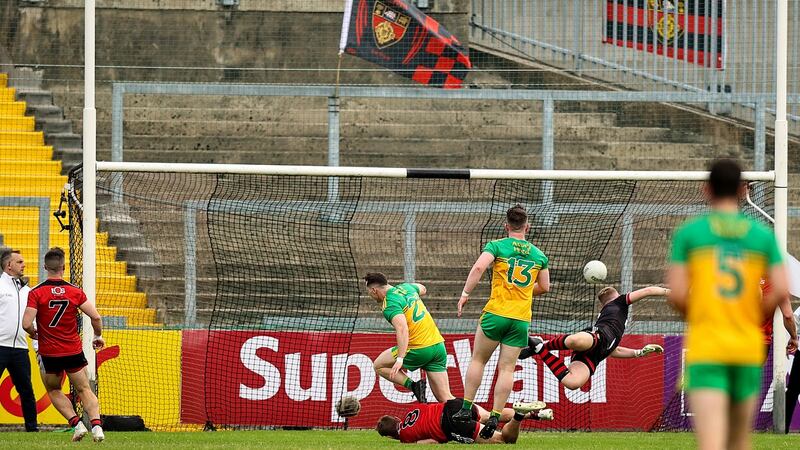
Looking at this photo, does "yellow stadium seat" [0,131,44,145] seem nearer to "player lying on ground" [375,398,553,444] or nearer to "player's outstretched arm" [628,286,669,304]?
"player lying on ground" [375,398,553,444]

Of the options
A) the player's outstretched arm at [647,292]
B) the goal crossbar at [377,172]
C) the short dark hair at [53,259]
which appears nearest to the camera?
the short dark hair at [53,259]

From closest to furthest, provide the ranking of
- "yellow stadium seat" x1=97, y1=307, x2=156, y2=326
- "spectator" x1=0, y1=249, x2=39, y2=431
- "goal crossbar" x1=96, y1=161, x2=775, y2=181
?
"goal crossbar" x1=96, y1=161, x2=775, y2=181 < "spectator" x1=0, y1=249, x2=39, y2=431 < "yellow stadium seat" x1=97, y1=307, x2=156, y2=326

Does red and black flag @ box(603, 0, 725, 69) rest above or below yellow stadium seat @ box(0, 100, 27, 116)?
above

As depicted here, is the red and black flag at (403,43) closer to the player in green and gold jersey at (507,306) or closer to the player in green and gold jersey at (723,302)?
the player in green and gold jersey at (507,306)

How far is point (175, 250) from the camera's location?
18.2m

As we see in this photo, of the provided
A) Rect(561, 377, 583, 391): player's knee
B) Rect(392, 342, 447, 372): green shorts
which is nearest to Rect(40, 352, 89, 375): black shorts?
Rect(392, 342, 447, 372): green shorts

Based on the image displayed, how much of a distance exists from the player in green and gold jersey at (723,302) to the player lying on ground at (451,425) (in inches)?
227

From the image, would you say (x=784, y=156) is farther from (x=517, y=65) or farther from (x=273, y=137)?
(x=273, y=137)

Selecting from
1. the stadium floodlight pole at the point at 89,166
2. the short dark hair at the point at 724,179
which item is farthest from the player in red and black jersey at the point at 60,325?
the short dark hair at the point at 724,179

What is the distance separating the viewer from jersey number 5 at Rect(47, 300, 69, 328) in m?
11.8

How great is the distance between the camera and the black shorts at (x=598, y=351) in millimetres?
12594

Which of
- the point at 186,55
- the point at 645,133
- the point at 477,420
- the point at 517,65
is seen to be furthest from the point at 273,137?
the point at 477,420

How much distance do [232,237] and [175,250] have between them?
956 millimetres

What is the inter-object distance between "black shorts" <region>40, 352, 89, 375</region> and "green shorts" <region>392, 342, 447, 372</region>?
3.21 m
